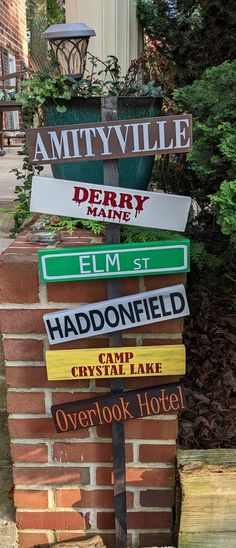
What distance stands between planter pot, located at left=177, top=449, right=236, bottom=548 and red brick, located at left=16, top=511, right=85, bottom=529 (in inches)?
13.5

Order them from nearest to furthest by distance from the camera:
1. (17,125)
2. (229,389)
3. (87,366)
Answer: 1. (87,366)
2. (229,389)
3. (17,125)

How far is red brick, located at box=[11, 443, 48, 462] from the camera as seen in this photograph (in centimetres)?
172

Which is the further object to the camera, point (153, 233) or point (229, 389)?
point (229, 389)

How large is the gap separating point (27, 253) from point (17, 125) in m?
8.97

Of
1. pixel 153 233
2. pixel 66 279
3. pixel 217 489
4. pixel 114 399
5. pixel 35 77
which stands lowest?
pixel 217 489

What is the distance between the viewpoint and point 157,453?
5.66 ft

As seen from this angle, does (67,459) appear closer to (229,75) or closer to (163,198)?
(163,198)

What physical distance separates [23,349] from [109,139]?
0.66m

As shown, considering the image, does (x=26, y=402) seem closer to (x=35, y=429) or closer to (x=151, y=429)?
(x=35, y=429)

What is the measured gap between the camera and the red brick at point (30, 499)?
1.78 m

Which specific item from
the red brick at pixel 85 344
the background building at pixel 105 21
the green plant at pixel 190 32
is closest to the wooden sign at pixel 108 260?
the red brick at pixel 85 344

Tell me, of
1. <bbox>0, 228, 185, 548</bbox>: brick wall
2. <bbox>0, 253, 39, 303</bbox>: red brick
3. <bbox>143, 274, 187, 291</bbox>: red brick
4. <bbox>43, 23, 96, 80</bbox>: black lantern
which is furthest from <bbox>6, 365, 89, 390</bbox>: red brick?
<bbox>43, 23, 96, 80</bbox>: black lantern

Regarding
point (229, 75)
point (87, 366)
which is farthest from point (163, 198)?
point (229, 75)

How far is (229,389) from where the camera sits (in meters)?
2.09
